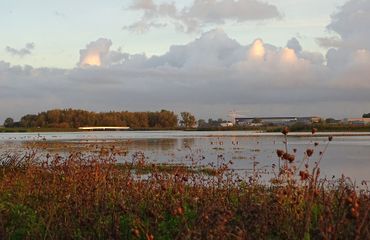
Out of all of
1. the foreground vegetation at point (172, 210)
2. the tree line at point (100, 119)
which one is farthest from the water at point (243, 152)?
the tree line at point (100, 119)

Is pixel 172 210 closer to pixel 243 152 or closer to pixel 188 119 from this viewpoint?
pixel 243 152

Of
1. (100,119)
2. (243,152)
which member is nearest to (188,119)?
(100,119)

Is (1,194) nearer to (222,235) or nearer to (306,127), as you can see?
(222,235)

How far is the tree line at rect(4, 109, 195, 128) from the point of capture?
460ft

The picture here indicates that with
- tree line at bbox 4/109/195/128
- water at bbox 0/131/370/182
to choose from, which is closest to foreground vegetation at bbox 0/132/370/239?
water at bbox 0/131/370/182

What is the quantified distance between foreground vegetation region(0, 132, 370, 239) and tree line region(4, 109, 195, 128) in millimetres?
131812

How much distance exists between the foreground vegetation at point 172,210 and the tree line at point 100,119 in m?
132

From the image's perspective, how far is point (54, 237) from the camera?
669 centimetres

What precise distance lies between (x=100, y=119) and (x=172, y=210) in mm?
142291

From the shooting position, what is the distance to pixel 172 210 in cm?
639

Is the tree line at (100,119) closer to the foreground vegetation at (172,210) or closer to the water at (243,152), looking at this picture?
the water at (243,152)

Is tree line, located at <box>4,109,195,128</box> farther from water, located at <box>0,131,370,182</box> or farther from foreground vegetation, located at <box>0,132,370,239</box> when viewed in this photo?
foreground vegetation, located at <box>0,132,370,239</box>

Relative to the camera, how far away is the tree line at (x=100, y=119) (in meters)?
140

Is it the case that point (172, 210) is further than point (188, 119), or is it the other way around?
point (188, 119)
